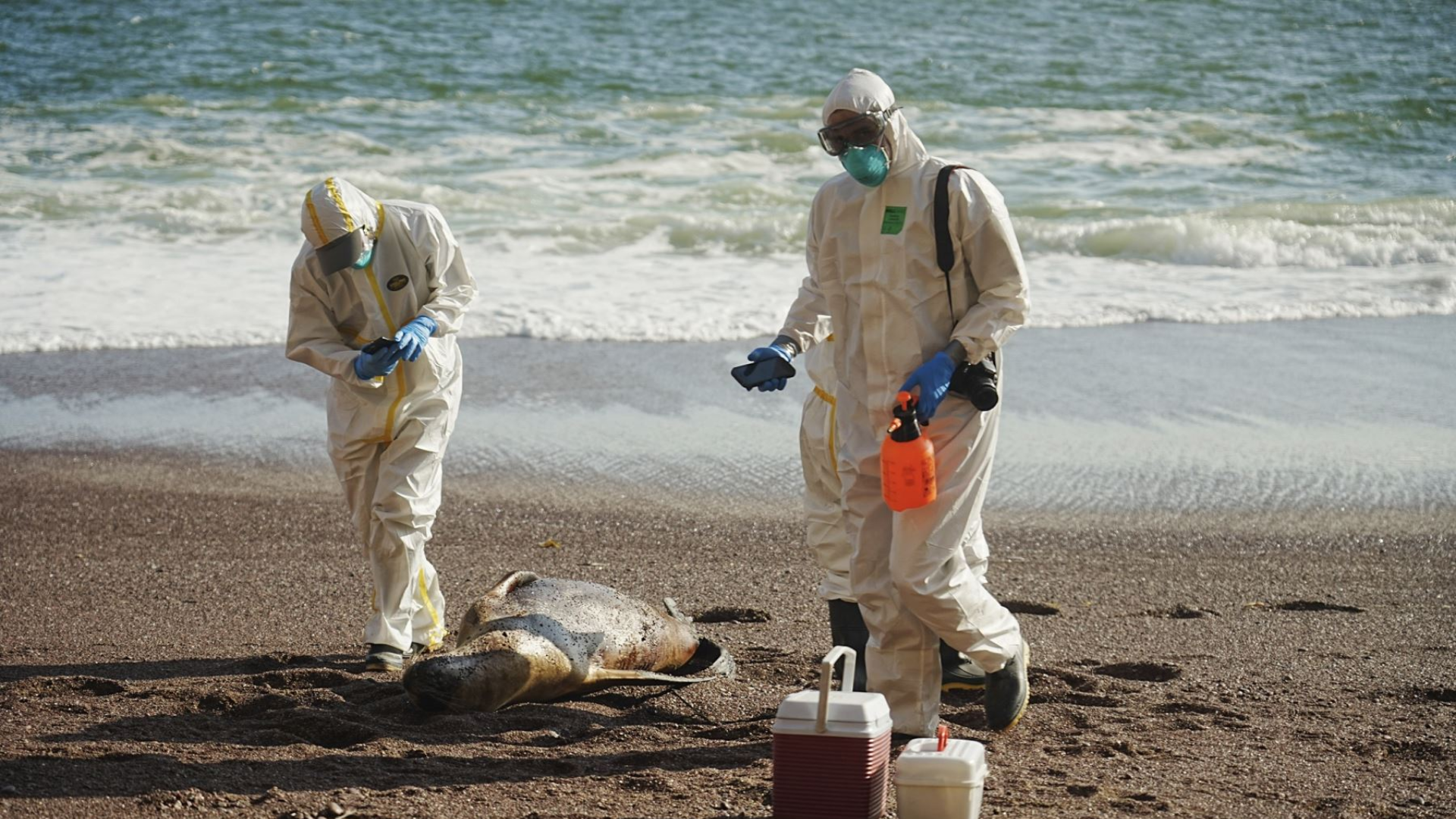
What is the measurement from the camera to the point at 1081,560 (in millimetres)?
6605

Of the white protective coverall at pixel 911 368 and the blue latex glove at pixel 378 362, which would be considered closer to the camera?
the white protective coverall at pixel 911 368

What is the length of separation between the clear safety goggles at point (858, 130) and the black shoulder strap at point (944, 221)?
22 cm

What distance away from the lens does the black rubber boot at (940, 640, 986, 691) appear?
4844 millimetres

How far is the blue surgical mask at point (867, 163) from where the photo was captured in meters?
4.11

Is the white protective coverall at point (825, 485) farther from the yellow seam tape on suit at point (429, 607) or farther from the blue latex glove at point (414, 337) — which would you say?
the yellow seam tape on suit at point (429, 607)

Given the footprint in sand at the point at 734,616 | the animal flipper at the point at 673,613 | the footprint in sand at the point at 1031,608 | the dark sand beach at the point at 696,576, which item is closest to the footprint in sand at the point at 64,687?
the dark sand beach at the point at 696,576

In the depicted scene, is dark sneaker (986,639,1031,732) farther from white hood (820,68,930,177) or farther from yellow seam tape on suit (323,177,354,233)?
yellow seam tape on suit (323,177,354,233)

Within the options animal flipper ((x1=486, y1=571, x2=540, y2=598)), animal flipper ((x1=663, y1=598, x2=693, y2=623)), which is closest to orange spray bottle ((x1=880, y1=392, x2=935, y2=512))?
animal flipper ((x1=663, y1=598, x2=693, y2=623))

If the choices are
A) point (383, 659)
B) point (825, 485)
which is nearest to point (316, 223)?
point (383, 659)

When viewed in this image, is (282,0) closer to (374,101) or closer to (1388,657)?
(374,101)

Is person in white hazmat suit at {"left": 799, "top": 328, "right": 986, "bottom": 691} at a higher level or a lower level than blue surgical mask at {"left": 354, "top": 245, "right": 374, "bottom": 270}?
lower

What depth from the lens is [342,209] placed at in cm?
500

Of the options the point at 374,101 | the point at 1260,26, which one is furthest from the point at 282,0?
the point at 1260,26

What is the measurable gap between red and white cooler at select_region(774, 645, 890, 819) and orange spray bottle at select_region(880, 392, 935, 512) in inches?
23.9
